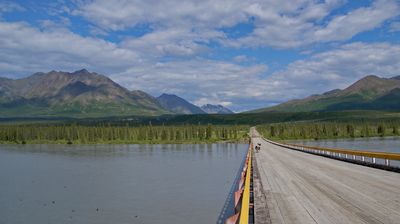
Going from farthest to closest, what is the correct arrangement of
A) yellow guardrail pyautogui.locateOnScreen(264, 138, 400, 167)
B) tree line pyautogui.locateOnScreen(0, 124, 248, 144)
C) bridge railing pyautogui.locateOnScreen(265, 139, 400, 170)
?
tree line pyautogui.locateOnScreen(0, 124, 248, 144)
yellow guardrail pyautogui.locateOnScreen(264, 138, 400, 167)
bridge railing pyautogui.locateOnScreen(265, 139, 400, 170)

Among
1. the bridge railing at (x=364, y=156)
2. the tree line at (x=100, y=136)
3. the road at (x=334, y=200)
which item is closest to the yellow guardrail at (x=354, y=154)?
the bridge railing at (x=364, y=156)

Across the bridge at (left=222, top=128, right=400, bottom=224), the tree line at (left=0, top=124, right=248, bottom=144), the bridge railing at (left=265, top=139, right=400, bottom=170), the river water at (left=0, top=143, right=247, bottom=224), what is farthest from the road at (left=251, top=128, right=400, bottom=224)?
the tree line at (left=0, top=124, right=248, bottom=144)

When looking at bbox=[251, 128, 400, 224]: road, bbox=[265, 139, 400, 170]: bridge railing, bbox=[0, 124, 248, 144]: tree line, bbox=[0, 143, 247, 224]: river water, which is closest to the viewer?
bbox=[251, 128, 400, 224]: road

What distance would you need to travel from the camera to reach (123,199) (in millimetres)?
34594

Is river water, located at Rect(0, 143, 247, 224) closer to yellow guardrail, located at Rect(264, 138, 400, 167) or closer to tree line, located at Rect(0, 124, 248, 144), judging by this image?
yellow guardrail, located at Rect(264, 138, 400, 167)

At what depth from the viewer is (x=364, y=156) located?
3819 cm

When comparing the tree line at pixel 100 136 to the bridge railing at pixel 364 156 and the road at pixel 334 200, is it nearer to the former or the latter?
the bridge railing at pixel 364 156

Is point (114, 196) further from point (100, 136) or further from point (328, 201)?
point (100, 136)

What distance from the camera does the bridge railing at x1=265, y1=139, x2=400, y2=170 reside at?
103 ft

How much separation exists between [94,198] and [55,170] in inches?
1042

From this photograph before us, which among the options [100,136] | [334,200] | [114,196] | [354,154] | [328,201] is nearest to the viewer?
[328,201]

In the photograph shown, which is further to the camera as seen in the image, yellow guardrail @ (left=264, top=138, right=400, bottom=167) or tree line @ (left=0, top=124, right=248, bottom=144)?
tree line @ (left=0, top=124, right=248, bottom=144)

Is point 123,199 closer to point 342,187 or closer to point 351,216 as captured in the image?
point 342,187

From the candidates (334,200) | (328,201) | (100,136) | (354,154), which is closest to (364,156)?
(354,154)
